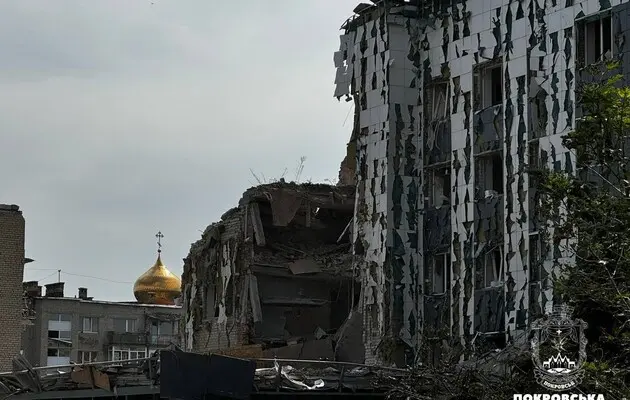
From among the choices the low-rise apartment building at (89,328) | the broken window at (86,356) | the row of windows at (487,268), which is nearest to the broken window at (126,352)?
the low-rise apartment building at (89,328)

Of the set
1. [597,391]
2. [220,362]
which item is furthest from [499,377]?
[220,362]

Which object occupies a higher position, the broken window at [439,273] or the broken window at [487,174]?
the broken window at [487,174]

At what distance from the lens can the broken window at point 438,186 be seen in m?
39.3

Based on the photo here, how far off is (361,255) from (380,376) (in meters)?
8.23

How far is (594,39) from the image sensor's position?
1352 inches

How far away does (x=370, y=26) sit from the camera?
40.9 metres

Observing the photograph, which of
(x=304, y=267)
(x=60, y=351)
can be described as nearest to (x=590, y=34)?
(x=304, y=267)

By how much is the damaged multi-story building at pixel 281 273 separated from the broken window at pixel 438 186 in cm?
412

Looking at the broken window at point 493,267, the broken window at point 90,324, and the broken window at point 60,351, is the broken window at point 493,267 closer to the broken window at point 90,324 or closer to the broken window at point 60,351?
the broken window at point 60,351

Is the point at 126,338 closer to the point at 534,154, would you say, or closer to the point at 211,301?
the point at 211,301

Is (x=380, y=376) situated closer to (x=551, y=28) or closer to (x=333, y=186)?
(x=551, y=28)

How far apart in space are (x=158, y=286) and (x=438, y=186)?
4970 cm

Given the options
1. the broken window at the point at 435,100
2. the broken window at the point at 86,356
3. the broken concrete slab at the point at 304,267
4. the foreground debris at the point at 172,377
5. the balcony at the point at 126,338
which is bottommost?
the foreground debris at the point at 172,377

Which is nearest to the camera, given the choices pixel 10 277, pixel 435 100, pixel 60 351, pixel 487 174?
pixel 487 174
